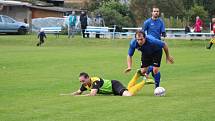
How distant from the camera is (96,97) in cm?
1431

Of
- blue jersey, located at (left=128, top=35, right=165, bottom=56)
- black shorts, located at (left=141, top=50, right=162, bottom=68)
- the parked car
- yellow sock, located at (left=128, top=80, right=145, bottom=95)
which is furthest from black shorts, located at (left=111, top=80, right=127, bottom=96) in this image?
the parked car

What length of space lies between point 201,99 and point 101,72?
8.47 m

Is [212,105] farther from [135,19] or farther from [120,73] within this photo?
[135,19]

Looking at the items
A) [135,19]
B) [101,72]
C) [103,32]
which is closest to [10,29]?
[103,32]

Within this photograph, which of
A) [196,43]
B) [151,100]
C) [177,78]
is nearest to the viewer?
[151,100]

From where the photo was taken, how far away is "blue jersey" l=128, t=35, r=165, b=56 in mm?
14961

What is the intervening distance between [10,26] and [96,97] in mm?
38661

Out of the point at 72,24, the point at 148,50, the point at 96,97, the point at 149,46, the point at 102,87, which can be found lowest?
the point at 96,97

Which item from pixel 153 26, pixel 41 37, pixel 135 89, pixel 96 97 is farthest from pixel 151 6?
pixel 96 97

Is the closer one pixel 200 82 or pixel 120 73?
pixel 200 82

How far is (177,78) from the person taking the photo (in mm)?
19891

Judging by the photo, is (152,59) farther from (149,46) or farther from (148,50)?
(149,46)

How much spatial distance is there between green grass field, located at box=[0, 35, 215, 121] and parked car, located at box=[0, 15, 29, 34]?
21933 mm

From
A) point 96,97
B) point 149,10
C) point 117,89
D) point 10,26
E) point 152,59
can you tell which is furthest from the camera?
point 149,10
